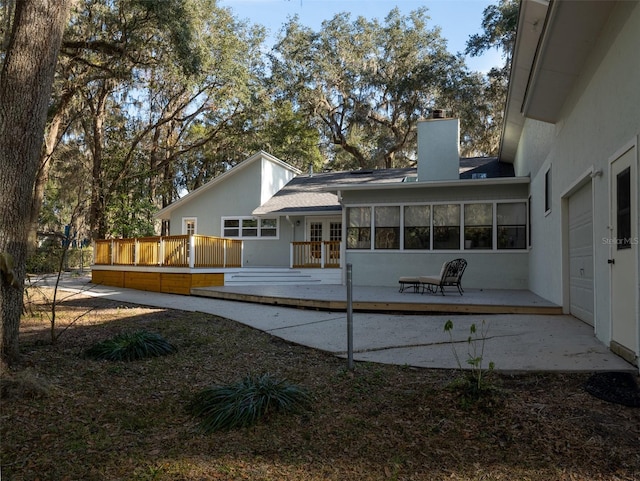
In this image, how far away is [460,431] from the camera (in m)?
2.81

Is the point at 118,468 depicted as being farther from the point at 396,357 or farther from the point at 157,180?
the point at 157,180

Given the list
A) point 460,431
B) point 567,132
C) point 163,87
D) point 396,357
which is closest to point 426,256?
point 567,132

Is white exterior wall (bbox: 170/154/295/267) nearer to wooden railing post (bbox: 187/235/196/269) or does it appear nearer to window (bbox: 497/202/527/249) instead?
wooden railing post (bbox: 187/235/196/269)

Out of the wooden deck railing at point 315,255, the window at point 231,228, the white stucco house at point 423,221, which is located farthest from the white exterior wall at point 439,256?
the window at point 231,228

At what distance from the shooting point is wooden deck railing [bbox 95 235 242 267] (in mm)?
12370

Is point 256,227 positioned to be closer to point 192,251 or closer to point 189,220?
point 189,220

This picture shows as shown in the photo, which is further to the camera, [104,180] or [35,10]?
[104,180]

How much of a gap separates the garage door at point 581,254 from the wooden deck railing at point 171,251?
9.02m

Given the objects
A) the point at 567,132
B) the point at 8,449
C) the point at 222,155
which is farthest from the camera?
the point at 222,155

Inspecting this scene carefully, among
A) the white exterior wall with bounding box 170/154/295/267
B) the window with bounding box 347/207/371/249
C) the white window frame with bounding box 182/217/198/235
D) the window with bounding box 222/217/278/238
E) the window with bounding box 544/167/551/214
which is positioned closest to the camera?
the window with bounding box 544/167/551/214

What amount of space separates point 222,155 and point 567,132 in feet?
71.7

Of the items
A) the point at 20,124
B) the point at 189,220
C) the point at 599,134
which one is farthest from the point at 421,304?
the point at 189,220

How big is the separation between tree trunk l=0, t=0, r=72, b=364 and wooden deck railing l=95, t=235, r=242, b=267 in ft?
26.5

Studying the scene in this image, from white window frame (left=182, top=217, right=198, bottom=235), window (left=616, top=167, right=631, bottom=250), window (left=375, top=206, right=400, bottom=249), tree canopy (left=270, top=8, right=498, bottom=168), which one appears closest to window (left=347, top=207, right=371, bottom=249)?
window (left=375, top=206, right=400, bottom=249)
